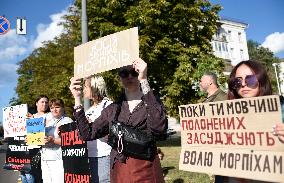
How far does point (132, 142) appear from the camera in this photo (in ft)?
10.4

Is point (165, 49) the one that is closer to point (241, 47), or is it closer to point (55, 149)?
point (55, 149)

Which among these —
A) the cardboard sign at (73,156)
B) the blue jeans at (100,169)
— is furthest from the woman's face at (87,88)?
the blue jeans at (100,169)

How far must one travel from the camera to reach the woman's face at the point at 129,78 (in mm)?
3385

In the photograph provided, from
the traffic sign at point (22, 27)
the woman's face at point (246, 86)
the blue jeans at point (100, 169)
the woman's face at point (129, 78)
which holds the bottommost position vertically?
the blue jeans at point (100, 169)

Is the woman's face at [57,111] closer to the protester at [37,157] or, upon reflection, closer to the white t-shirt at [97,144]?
the protester at [37,157]

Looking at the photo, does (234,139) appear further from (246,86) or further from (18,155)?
(18,155)

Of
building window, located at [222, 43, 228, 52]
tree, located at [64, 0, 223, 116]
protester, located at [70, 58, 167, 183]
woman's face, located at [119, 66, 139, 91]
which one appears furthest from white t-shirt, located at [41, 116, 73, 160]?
building window, located at [222, 43, 228, 52]

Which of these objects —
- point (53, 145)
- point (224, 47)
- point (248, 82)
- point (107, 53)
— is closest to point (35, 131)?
point (53, 145)

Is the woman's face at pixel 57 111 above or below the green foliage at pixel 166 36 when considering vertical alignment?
below

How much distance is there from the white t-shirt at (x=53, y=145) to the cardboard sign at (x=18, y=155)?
1.18 m

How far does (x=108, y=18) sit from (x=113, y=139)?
1834cm

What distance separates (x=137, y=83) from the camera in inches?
136

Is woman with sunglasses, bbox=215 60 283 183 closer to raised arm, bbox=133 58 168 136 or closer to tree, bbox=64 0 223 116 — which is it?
raised arm, bbox=133 58 168 136

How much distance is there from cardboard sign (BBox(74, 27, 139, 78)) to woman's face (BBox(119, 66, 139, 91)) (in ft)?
0.21
